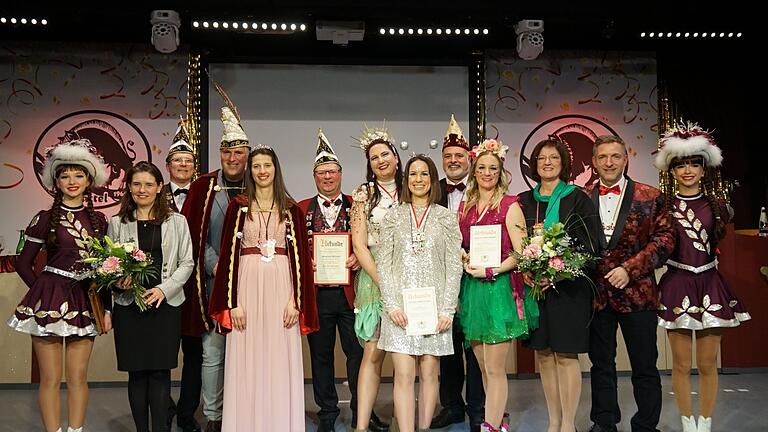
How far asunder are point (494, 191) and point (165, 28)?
391cm

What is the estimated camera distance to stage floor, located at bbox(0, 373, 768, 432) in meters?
4.49

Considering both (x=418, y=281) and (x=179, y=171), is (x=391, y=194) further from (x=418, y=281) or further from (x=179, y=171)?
(x=179, y=171)

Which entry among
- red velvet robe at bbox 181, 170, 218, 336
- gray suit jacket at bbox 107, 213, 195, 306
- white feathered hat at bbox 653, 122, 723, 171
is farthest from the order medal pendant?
white feathered hat at bbox 653, 122, 723, 171

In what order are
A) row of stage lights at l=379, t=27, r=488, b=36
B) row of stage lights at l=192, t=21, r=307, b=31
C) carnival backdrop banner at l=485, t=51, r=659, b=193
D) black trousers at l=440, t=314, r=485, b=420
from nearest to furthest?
black trousers at l=440, t=314, r=485, b=420 → row of stage lights at l=192, t=21, r=307, b=31 → row of stage lights at l=379, t=27, r=488, b=36 → carnival backdrop banner at l=485, t=51, r=659, b=193

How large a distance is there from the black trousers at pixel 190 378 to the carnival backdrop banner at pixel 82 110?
336 centimetres

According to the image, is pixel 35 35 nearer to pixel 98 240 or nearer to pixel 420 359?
pixel 98 240

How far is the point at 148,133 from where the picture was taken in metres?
7.27

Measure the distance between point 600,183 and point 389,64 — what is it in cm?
389

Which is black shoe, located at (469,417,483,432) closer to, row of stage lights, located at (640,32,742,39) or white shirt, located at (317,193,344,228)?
white shirt, located at (317,193,344,228)

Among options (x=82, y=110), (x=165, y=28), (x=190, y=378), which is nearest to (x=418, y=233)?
(x=190, y=378)

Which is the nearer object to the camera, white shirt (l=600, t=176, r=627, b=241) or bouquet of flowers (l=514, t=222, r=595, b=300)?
bouquet of flowers (l=514, t=222, r=595, b=300)

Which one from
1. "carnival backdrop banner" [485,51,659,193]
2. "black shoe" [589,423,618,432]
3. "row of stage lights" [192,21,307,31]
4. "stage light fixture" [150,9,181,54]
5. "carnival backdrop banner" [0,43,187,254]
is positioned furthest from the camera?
"carnival backdrop banner" [485,51,659,193]

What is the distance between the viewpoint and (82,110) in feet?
23.7

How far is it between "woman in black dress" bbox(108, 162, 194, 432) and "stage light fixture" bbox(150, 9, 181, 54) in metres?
2.81
